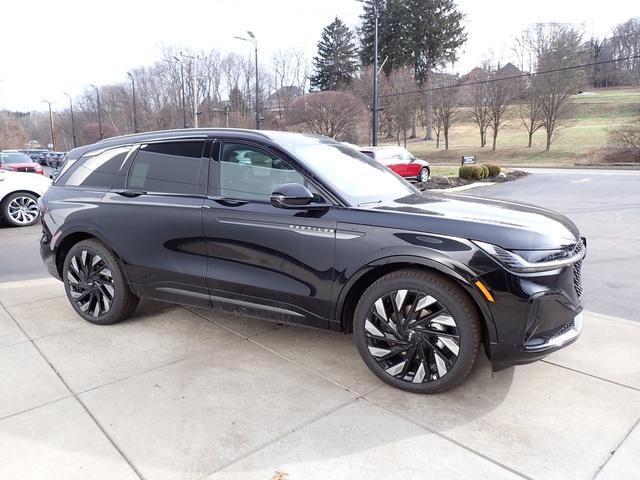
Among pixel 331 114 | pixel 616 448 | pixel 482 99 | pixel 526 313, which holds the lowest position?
pixel 616 448

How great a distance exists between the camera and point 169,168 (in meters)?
3.89

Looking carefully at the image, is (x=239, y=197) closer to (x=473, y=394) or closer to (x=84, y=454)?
(x=84, y=454)

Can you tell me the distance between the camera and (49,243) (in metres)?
4.47

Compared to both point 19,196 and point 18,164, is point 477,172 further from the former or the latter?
point 18,164

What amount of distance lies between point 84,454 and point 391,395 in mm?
1758

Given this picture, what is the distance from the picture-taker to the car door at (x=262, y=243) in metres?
3.20

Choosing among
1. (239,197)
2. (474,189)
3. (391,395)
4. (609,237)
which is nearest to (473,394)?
(391,395)

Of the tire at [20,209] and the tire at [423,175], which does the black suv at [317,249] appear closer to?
the tire at [20,209]

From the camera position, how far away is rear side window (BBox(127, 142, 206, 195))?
3.74m

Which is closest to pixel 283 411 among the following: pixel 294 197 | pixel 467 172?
pixel 294 197

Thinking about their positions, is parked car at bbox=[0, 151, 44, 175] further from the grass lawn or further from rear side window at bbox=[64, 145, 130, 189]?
the grass lawn

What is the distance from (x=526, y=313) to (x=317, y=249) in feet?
4.31

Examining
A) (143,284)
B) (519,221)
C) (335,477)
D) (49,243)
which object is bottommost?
(335,477)

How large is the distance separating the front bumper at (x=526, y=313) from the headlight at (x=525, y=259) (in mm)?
39
